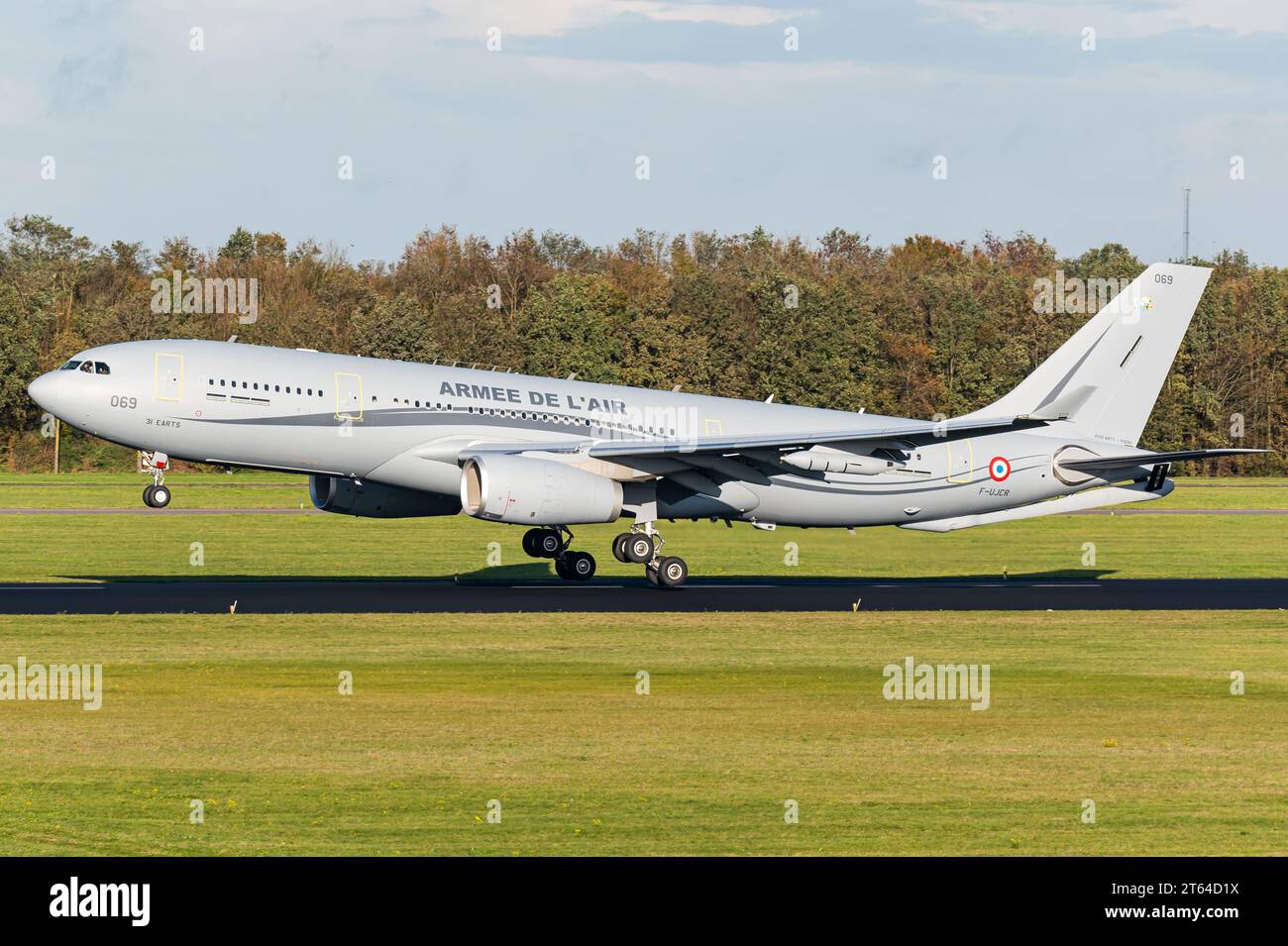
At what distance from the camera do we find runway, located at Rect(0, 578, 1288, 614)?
116 feet

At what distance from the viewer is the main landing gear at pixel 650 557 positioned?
40656 mm

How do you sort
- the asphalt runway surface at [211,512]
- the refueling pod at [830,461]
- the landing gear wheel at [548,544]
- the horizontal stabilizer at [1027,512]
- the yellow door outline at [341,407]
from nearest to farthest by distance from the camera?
the yellow door outline at [341,407] → the refueling pod at [830,461] → the landing gear wheel at [548,544] → the horizontal stabilizer at [1027,512] → the asphalt runway surface at [211,512]

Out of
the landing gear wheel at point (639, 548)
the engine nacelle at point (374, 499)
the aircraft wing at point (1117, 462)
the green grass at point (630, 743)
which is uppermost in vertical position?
the aircraft wing at point (1117, 462)

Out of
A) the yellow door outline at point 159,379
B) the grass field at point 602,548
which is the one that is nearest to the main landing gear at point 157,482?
the yellow door outline at point 159,379

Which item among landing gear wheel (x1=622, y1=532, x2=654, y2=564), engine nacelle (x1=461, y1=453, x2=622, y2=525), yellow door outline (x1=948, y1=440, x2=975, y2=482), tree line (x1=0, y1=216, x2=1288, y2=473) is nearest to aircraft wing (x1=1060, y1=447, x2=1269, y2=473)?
yellow door outline (x1=948, y1=440, x2=975, y2=482)

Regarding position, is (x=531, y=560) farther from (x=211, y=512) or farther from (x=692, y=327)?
(x=692, y=327)

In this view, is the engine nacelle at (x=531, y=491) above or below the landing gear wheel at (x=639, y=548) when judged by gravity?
above

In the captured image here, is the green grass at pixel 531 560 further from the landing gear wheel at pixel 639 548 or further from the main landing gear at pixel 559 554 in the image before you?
the landing gear wheel at pixel 639 548

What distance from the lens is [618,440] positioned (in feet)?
139

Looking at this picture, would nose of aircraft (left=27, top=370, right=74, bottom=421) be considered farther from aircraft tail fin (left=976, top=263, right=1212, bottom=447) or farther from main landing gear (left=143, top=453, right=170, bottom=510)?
aircraft tail fin (left=976, top=263, right=1212, bottom=447)

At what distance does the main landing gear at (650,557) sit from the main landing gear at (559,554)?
2.46 metres

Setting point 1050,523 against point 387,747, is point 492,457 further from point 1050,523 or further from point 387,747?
point 1050,523

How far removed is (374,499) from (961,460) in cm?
1584

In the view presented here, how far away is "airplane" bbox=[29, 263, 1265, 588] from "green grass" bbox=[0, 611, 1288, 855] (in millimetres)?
7036
